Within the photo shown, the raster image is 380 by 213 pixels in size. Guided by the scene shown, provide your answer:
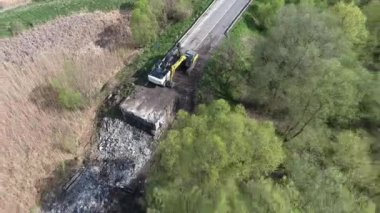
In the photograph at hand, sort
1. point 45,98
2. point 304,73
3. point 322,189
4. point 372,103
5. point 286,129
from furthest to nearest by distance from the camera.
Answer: point 45,98, point 286,129, point 372,103, point 304,73, point 322,189

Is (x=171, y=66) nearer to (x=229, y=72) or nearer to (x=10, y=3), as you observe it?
(x=229, y=72)

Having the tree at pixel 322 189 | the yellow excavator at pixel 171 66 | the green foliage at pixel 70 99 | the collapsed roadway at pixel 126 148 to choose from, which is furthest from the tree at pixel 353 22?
the green foliage at pixel 70 99

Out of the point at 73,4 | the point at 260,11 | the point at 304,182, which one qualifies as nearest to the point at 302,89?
the point at 304,182

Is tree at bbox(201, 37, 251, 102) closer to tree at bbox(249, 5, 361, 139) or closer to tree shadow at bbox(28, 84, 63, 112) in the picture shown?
tree at bbox(249, 5, 361, 139)

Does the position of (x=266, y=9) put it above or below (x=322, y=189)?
below

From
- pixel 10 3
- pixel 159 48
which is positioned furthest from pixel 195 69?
pixel 10 3
